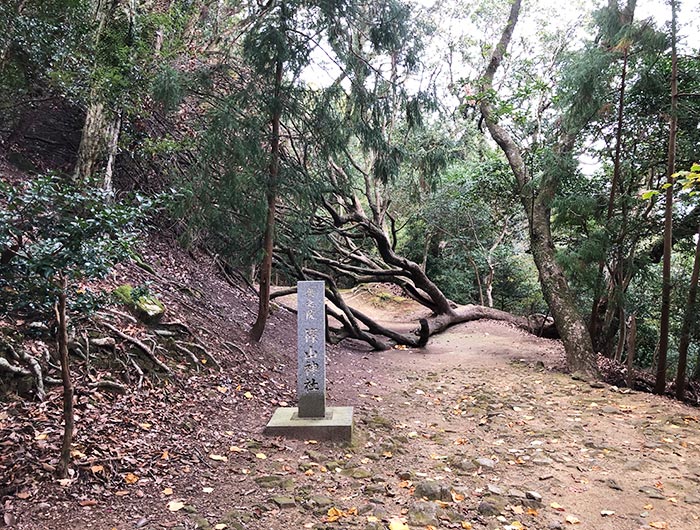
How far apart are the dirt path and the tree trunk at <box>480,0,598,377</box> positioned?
1.28m

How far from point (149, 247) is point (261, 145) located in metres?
3.05

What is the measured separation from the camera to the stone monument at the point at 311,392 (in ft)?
15.3

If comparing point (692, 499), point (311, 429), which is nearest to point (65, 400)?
point (311, 429)

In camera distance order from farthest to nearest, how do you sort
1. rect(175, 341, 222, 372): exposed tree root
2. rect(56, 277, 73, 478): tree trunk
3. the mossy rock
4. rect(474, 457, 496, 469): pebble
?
rect(175, 341, 222, 372): exposed tree root, the mossy rock, rect(474, 457, 496, 469): pebble, rect(56, 277, 73, 478): tree trunk

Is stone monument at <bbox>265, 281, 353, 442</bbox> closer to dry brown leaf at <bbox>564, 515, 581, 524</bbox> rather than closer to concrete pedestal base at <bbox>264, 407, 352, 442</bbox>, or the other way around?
concrete pedestal base at <bbox>264, 407, 352, 442</bbox>

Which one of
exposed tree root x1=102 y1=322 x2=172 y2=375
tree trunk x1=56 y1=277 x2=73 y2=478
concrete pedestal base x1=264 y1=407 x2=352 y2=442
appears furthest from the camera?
exposed tree root x1=102 y1=322 x2=172 y2=375

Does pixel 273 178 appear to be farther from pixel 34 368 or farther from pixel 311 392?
pixel 34 368

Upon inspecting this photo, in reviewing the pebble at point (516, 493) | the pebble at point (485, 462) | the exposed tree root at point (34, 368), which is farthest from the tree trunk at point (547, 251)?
the exposed tree root at point (34, 368)

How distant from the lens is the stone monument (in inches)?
183

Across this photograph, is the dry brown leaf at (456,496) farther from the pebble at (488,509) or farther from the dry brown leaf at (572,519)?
the dry brown leaf at (572,519)

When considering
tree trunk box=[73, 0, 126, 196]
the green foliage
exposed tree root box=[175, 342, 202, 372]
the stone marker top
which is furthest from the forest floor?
tree trunk box=[73, 0, 126, 196]

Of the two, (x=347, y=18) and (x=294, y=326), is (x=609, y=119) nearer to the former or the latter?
(x=347, y=18)

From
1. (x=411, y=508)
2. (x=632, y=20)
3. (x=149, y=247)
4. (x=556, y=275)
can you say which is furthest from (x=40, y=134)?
(x=632, y=20)

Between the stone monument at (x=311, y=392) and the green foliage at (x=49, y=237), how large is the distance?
2555 millimetres
